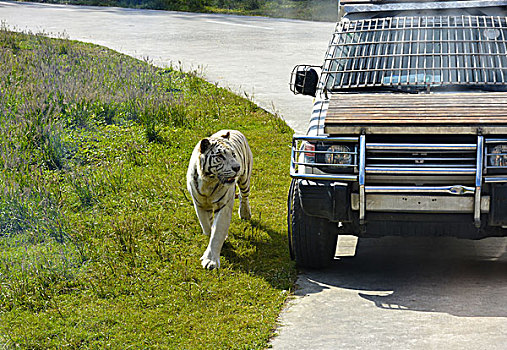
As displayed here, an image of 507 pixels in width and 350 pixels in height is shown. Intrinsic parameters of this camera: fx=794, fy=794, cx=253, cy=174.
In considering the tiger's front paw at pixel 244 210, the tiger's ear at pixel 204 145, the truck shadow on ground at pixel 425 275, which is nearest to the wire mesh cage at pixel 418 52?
the tiger's ear at pixel 204 145

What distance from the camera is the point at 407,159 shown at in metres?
5.73

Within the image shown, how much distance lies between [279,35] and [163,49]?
421 centimetres

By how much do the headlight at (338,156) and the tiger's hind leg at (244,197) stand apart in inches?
82.2

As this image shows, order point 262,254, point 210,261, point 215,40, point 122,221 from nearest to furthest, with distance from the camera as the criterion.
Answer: point 210,261 < point 262,254 < point 122,221 < point 215,40

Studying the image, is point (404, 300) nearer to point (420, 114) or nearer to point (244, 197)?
point (420, 114)

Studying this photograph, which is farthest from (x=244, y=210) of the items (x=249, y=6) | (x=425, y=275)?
(x=249, y=6)

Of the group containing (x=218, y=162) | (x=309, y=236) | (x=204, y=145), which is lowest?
(x=309, y=236)

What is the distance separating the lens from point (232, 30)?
2298cm

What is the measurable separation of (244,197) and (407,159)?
8.88ft

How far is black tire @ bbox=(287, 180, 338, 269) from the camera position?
6.36 m

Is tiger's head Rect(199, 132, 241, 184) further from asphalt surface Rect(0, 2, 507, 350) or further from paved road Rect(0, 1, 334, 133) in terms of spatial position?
paved road Rect(0, 1, 334, 133)

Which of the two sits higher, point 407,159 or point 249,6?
point 249,6

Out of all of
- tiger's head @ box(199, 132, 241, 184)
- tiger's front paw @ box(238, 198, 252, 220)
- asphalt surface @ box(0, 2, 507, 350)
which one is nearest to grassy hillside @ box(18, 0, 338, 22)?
asphalt surface @ box(0, 2, 507, 350)

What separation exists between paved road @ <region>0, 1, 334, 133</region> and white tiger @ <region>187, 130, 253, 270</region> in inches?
202
